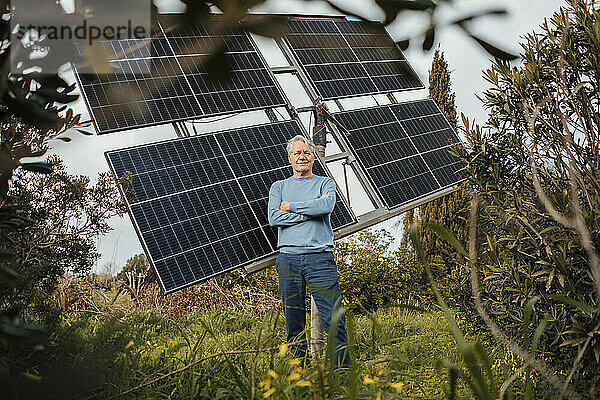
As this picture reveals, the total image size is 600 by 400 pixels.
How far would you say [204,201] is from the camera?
4219 mm

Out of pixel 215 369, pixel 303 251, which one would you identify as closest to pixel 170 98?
pixel 303 251

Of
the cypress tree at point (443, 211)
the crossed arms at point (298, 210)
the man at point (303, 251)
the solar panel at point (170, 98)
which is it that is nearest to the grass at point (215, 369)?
the man at point (303, 251)

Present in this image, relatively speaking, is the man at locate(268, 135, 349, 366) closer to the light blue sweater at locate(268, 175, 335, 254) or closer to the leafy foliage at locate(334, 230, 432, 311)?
the light blue sweater at locate(268, 175, 335, 254)

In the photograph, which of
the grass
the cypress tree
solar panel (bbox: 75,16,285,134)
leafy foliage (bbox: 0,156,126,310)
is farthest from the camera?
the cypress tree

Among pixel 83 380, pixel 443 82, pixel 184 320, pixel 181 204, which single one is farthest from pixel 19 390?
pixel 443 82

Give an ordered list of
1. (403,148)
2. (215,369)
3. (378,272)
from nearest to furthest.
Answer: (215,369) < (403,148) < (378,272)

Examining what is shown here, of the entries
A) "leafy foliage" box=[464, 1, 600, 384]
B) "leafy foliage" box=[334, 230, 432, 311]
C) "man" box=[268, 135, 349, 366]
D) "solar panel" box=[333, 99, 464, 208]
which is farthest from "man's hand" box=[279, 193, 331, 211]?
"leafy foliage" box=[334, 230, 432, 311]

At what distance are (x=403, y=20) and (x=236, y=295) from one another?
700cm

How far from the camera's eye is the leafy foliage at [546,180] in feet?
12.3

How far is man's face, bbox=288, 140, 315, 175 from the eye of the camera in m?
4.39

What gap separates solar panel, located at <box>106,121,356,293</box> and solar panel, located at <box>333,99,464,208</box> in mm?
590

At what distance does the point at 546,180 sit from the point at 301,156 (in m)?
1.95

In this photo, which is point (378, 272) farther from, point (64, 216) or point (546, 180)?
point (64, 216)

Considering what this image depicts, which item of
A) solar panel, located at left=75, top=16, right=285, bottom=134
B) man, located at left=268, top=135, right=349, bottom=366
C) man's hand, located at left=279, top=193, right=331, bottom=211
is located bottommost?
man, located at left=268, top=135, right=349, bottom=366
